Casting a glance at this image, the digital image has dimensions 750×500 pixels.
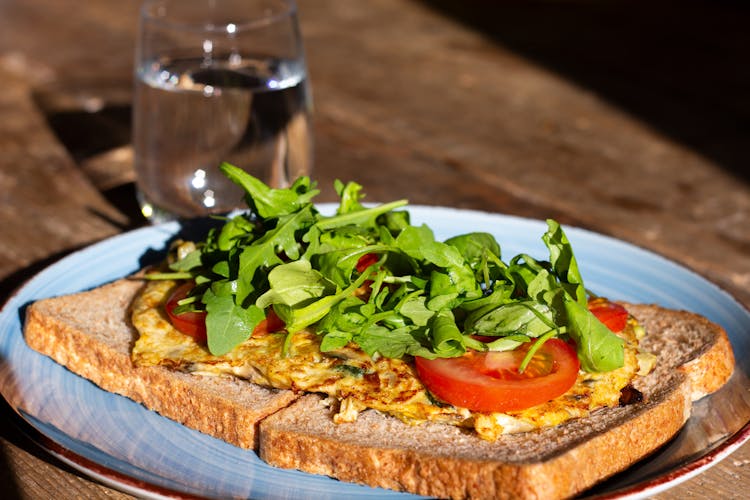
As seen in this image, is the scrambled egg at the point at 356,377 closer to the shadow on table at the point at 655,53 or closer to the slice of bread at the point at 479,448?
the slice of bread at the point at 479,448

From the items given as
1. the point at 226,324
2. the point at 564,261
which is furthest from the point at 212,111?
the point at 564,261

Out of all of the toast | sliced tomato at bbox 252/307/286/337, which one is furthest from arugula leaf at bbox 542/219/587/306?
sliced tomato at bbox 252/307/286/337

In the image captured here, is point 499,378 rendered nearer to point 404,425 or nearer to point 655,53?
point 404,425


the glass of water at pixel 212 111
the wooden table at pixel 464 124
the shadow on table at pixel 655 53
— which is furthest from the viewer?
A: the shadow on table at pixel 655 53

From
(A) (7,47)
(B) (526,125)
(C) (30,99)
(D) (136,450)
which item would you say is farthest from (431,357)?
(A) (7,47)

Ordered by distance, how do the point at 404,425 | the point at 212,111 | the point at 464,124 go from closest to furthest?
the point at 404,425 → the point at 212,111 → the point at 464,124

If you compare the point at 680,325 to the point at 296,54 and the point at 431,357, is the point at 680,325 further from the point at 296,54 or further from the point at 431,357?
the point at 296,54

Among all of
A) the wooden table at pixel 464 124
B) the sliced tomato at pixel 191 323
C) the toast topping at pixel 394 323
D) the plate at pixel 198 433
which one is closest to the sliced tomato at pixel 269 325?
the toast topping at pixel 394 323

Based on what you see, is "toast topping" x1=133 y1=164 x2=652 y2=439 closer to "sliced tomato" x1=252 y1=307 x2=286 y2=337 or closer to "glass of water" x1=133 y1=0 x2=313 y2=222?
"sliced tomato" x1=252 y1=307 x2=286 y2=337
